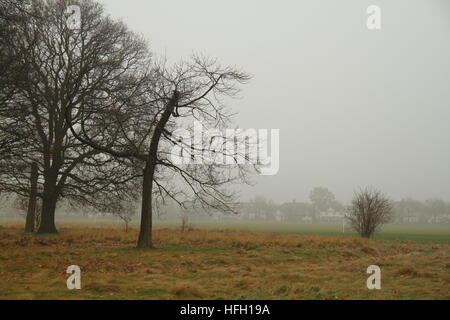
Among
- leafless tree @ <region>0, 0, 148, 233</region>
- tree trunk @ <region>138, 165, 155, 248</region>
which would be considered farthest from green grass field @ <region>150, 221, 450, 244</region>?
tree trunk @ <region>138, 165, 155, 248</region>

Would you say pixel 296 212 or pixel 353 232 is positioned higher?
pixel 353 232

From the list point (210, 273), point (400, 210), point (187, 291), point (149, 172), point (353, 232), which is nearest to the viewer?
point (187, 291)

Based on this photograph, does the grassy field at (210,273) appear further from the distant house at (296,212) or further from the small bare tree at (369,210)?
the distant house at (296,212)

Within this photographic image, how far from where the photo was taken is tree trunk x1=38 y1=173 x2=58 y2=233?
19717mm

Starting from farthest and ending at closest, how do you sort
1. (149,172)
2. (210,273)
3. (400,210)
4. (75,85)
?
1. (400,210)
2. (75,85)
3. (149,172)
4. (210,273)

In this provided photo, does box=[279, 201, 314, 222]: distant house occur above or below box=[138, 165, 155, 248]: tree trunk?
below

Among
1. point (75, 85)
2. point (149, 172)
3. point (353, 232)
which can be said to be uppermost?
point (75, 85)

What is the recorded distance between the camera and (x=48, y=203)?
19.9m

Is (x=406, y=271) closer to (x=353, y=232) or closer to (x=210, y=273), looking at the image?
(x=210, y=273)

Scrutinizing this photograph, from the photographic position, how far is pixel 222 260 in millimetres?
12320

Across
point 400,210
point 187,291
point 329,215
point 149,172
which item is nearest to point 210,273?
point 187,291

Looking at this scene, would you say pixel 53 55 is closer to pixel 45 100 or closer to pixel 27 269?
pixel 45 100

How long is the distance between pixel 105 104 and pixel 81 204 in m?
6.40

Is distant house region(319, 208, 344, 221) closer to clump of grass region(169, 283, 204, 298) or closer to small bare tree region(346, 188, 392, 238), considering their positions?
small bare tree region(346, 188, 392, 238)
